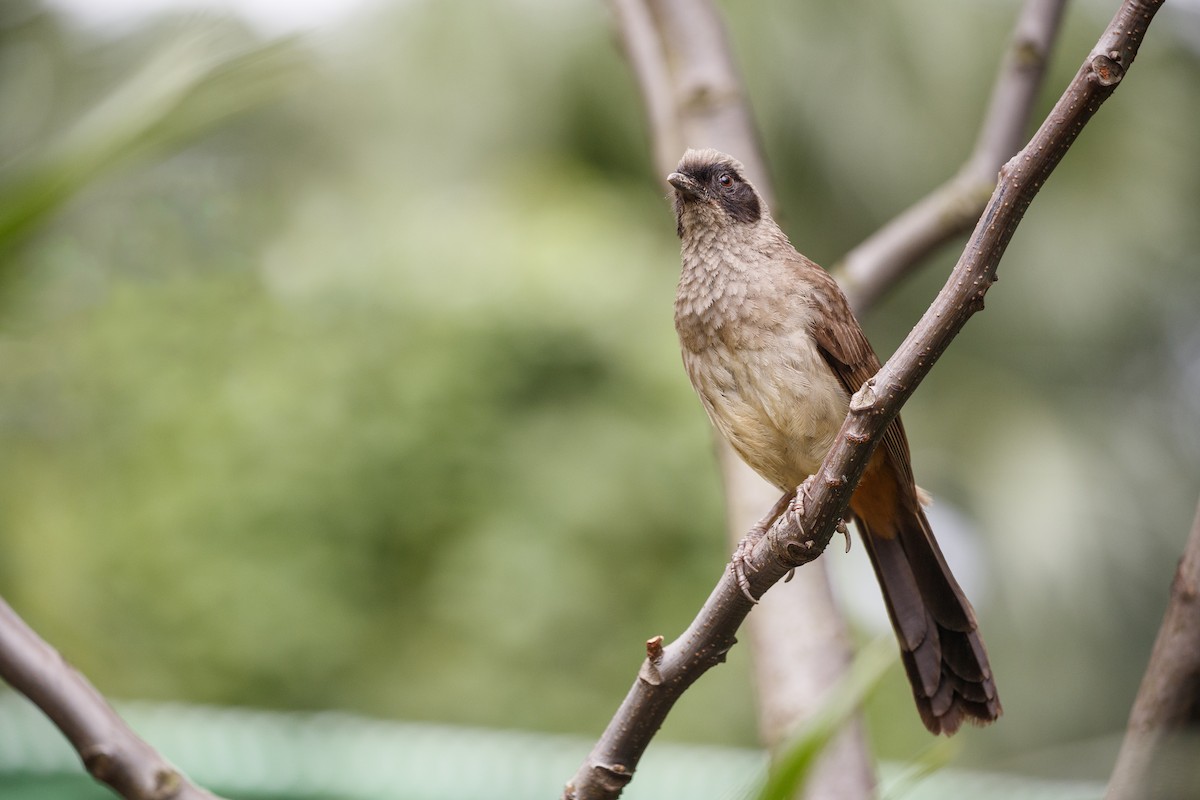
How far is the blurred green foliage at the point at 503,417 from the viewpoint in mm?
7098

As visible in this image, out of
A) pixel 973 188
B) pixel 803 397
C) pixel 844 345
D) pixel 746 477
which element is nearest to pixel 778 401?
pixel 803 397

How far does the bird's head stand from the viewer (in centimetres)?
254

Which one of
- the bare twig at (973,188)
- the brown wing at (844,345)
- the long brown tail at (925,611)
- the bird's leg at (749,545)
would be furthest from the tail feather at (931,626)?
the bare twig at (973,188)

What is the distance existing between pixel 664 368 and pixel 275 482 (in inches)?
97.4

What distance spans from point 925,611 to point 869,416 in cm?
110

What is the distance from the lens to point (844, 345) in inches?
93.5

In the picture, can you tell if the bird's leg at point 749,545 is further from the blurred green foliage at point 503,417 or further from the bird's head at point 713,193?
the blurred green foliage at point 503,417

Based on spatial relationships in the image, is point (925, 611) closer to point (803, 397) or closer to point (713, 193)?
point (803, 397)

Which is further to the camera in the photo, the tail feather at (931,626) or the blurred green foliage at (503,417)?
the blurred green foliage at (503,417)

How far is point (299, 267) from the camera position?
7668 millimetres

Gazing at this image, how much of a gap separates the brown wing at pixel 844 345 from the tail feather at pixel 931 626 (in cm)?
14

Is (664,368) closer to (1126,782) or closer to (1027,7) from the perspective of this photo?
(1027,7)

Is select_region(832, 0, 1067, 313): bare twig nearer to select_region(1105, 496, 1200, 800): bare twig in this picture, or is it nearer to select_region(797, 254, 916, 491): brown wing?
select_region(797, 254, 916, 491): brown wing

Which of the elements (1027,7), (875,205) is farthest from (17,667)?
(875,205)
